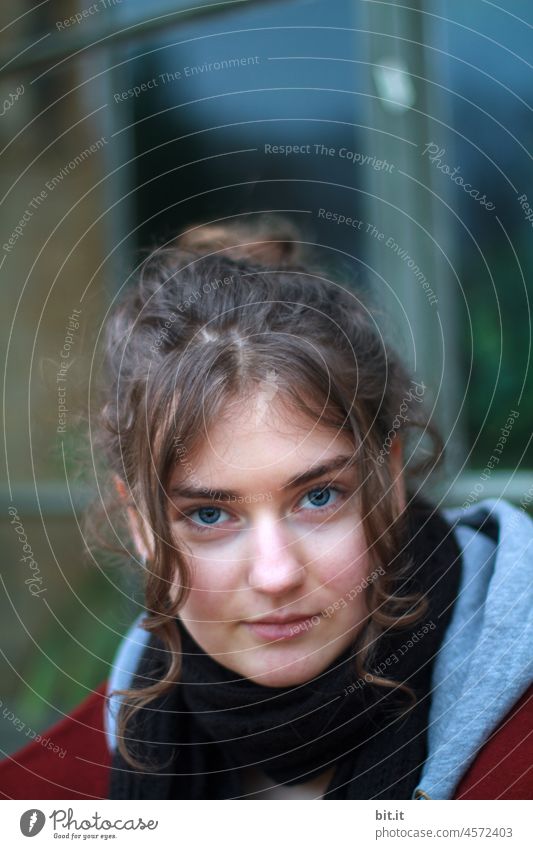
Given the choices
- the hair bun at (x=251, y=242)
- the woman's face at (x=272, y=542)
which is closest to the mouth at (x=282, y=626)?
the woman's face at (x=272, y=542)

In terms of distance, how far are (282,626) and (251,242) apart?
0.98ft

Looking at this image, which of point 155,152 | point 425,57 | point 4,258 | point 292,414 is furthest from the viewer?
point 4,258

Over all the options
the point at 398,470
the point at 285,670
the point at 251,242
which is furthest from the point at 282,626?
the point at 251,242

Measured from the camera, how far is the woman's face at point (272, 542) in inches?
18.9

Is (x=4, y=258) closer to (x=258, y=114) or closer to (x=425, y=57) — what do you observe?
(x=258, y=114)

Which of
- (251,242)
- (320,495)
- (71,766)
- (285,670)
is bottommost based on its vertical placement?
(71,766)

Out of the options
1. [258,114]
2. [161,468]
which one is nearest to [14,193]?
[258,114]

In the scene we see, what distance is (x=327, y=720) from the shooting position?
489mm

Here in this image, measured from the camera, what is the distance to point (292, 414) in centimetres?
48

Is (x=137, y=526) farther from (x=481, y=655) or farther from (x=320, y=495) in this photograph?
(x=481, y=655)

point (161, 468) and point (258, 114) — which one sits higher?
point (258, 114)

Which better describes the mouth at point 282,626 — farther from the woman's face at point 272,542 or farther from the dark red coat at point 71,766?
the dark red coat at point 71,766

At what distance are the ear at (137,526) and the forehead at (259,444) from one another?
0.07 m
